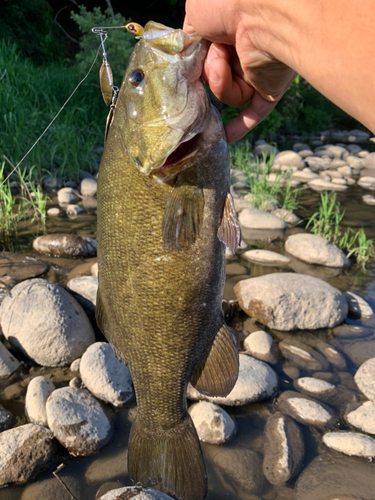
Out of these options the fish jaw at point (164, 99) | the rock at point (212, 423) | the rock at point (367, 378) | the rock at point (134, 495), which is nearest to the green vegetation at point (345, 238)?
the rock at point (367, 378)

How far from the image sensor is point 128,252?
6.72ft

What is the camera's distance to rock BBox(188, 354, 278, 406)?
3.65m

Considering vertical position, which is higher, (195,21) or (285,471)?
(195,21)

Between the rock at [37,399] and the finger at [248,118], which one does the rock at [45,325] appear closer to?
the rock at [37,399]

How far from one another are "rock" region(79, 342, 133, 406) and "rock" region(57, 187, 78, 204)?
524 cm

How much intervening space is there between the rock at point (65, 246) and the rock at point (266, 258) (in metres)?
2.36

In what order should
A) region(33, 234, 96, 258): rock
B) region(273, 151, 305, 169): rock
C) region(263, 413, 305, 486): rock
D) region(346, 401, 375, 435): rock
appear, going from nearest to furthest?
region(263, 413, 305, 486): rock < region(346, 401, 375, 435): rock < region(33, 234, 96, 258): rock < region(273, 151, 305, 169): rock

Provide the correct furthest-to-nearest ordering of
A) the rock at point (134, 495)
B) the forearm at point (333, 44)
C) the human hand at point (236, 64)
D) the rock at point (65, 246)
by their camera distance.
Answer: the rock at point (65, 246), the rock at point (134, 495), the human hand at point (236, 64), the forearm at point (333, 44)

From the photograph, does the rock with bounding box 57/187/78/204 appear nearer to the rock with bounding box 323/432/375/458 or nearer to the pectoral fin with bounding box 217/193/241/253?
the rock with bounding box 323/432/375/458

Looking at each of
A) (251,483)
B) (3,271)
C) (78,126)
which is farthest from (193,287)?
(78,126)

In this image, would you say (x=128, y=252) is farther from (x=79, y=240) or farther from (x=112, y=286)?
(x=79, y=240)

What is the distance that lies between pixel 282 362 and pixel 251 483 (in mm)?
Result: 1488

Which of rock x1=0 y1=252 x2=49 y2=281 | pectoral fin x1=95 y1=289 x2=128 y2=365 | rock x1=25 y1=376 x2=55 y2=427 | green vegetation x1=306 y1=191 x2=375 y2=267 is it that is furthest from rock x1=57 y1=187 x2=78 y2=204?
pectoral fin x1=95 y1=289 x2=128 y2=365

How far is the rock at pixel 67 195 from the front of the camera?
845 cm
